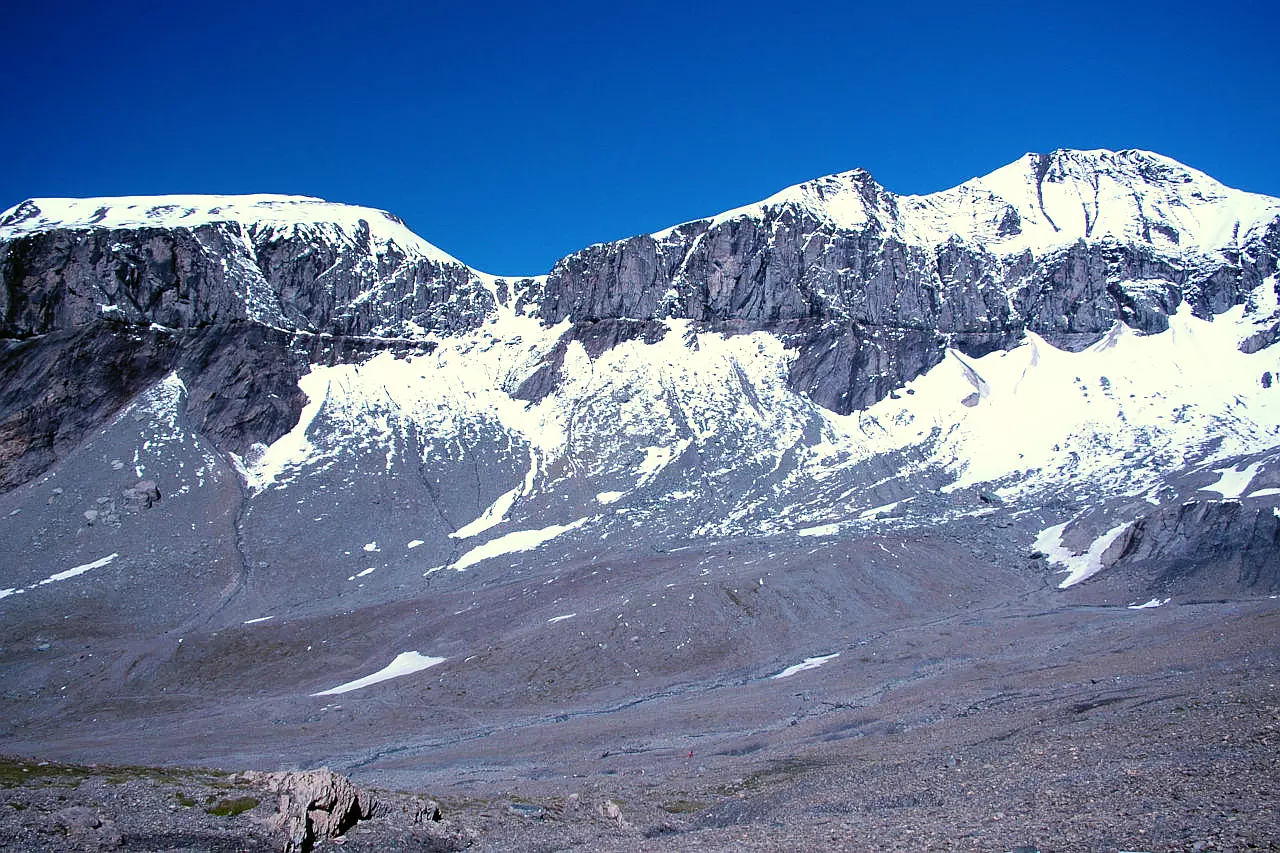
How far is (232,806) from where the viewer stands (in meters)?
26.4

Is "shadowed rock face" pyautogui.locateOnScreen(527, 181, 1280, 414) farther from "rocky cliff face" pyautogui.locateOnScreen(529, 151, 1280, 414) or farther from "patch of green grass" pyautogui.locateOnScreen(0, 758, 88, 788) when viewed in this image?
"patch of green grass" pyautogui.locateOnScreen(0, 758, 88, 788)

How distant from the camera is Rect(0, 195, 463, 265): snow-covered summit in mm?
155125

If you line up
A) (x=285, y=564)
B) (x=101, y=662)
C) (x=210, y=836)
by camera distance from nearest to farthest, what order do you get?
(x=210, y=836)
(x=101, y=662)
(x=285, y=564)

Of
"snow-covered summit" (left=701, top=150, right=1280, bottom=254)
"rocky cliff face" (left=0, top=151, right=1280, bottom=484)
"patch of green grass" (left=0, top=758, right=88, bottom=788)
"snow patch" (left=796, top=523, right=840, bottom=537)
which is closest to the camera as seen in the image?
"patch of green grass" (left=0, top=758, right=88, bottom=788)

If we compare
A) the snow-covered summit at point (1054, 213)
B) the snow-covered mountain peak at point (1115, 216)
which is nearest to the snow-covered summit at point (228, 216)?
the snow-covered summit at point (1054, 213)

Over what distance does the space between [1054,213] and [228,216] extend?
16696 centimetres

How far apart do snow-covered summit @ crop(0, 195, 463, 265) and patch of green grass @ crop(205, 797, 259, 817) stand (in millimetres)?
147865

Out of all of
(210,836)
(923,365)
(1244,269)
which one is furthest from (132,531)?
(1244,269)

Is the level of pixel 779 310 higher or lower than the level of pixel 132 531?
higher

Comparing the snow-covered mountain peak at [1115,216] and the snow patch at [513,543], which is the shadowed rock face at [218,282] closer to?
the snow patch at [513,543]

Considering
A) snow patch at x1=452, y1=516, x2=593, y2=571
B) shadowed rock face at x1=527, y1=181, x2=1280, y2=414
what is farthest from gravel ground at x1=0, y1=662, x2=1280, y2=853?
shadowed rock face at x1=527, y1=181, x2=1280, y2=414

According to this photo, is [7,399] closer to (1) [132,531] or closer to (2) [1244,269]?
(1) [132,531]

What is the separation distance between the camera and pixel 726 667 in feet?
226

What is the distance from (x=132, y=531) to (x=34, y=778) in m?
86.7
